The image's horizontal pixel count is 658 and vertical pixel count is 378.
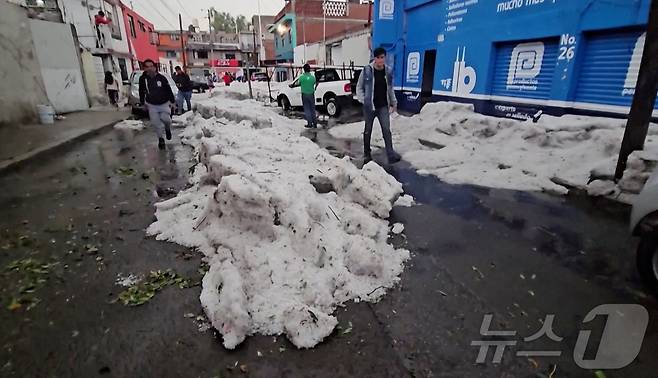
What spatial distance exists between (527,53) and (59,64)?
16883 mm

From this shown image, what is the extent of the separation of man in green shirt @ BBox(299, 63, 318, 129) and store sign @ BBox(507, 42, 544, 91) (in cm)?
612

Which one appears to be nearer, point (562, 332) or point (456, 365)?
point (456, 365)

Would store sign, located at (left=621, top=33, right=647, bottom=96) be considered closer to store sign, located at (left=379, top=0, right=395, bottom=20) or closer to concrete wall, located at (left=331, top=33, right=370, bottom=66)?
store sign, located at (left=379, top=0, right=395, bottom=20)

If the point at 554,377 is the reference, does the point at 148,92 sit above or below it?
above

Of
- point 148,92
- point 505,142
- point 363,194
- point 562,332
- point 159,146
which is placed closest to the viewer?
point 562,332

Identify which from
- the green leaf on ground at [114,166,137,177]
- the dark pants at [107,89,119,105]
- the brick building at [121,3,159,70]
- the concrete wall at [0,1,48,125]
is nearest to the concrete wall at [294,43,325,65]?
the brick building at [121,3,159,70]

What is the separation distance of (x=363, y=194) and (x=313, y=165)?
0.95 m

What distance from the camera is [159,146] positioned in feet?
28.7

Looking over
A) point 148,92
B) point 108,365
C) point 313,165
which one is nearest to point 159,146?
point 148,92

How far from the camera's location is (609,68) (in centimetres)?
746

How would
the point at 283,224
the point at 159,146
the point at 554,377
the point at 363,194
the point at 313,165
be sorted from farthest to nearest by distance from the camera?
the point at 159,146, the point at 313,165, the point at 363,194, the point at 283,224, the point at 554,377

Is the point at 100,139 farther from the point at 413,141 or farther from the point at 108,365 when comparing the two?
the point at 108,365

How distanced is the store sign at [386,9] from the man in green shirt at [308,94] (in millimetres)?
5027

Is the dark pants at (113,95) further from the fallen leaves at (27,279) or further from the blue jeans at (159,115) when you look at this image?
the fallen leaves at (27,279)
